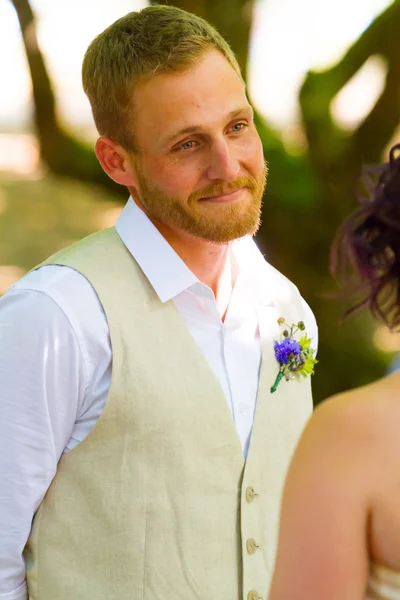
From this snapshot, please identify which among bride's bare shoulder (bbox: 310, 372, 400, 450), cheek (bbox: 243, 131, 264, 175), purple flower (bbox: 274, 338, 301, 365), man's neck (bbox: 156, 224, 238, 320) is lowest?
purple flower (bbox: 274, 338, 301, 365)

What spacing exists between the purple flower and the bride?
987 millimetres

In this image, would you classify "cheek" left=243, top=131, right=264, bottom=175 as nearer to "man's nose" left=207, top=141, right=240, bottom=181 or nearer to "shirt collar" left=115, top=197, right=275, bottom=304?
"man's nose" left=207, top=141, right=240, bottom=181

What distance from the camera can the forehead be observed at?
6.20 feet

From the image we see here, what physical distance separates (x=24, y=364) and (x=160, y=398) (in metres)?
0.27

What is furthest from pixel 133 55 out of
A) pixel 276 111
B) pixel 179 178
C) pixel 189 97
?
pixel 276 111

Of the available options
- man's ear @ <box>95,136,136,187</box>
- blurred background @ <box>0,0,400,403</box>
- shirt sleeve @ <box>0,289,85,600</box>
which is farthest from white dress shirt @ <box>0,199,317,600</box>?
blurred background @ <box>0,0,400,403</box>

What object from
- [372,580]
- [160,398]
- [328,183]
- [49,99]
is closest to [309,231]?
[328,183]

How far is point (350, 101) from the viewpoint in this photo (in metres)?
4.20

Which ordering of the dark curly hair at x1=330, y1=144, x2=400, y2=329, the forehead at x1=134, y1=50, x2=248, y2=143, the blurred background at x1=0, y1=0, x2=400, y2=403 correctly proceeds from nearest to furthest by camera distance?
the dark curly hair at x1=330, y1=144, x2=400, y2=329
the forehead at x1=134, y1=50, x2=248, y2=143
the blurred background at x1=0, y1=0, x2=400, y2=403

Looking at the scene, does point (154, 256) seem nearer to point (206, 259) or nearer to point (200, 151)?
point (206, 259)

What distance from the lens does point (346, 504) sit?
0.94m

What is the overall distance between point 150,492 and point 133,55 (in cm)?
93

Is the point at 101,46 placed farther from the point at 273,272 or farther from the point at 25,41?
the point at 25,41

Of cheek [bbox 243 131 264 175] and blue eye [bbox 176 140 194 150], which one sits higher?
blue eye [bbox 176 140 194 150]
